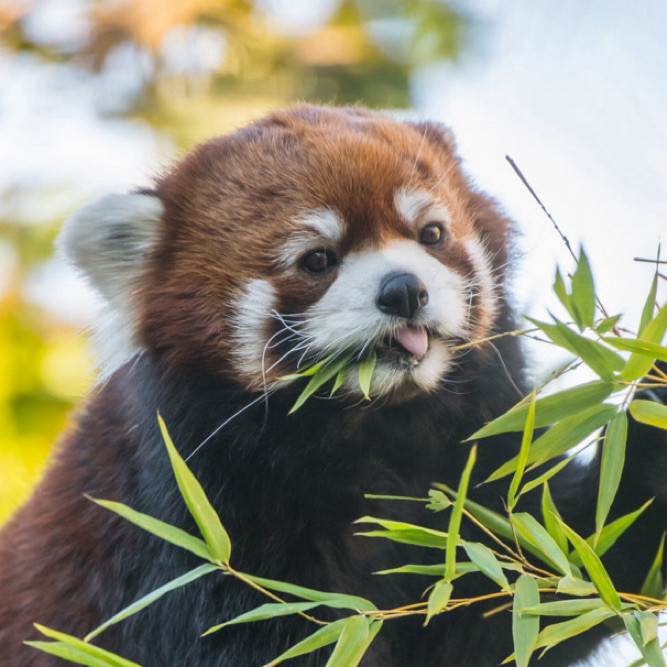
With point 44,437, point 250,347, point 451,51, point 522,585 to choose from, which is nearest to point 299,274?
point 250,347

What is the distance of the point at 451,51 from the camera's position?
652 centimetres

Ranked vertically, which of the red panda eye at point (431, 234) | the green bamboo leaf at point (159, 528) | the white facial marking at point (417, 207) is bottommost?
the green bamboo leaf at point (159, 528)

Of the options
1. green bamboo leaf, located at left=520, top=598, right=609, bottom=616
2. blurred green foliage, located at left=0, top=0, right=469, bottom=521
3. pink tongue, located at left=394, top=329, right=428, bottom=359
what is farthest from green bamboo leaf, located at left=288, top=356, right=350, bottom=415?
blurred green foliage, located at left=0, top=0, right=469, bottom=521

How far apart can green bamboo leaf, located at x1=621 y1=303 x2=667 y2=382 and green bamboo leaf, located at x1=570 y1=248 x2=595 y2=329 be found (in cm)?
11

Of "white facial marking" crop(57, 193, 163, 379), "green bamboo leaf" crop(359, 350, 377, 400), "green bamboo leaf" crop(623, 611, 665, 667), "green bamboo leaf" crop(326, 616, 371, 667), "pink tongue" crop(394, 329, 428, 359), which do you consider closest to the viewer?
"green bamboo leaf" crop(623, 611, 665, 667)

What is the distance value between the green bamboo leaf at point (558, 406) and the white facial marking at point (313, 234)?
806 mm

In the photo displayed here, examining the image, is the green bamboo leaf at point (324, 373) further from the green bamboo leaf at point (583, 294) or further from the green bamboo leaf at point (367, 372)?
the green bamboo leaf at point (583, 294)

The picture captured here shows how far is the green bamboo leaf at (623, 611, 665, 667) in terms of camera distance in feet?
6.18

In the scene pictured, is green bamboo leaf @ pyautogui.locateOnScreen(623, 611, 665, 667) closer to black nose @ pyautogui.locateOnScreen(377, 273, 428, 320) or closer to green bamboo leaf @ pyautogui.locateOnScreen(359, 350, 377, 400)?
green bamboo leaf @ pyautogui.locateOnScreen(359, 350, 377, 400)

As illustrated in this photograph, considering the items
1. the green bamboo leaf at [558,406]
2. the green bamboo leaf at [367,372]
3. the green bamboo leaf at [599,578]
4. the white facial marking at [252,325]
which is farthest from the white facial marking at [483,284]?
the green bamboo leaf at [599,578]

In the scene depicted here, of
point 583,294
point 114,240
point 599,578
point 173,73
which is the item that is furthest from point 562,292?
point 173,73

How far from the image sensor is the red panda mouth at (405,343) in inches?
102

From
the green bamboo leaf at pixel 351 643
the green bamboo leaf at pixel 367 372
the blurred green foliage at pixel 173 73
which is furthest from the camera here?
the blurred green foliage at pixel 173 73

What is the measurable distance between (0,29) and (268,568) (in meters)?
4.84
